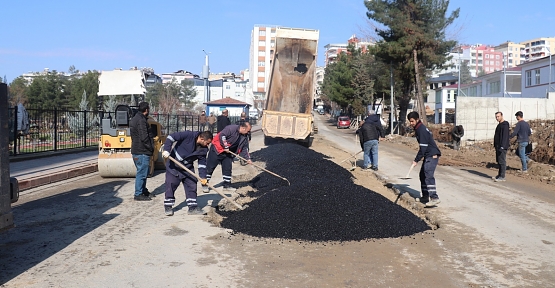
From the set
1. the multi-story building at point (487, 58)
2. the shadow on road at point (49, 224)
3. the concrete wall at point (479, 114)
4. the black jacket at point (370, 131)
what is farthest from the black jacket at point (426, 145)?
the multi-story building at point (487, 58)

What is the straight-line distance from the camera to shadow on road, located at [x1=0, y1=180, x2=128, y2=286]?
5.75 metres

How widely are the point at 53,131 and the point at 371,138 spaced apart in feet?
35.2

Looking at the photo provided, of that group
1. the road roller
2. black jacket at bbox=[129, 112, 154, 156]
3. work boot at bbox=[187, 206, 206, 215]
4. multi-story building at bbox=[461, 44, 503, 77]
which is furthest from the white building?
multi-story building at bbox=[461, 44, 503, 77]

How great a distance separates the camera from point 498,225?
314 inches

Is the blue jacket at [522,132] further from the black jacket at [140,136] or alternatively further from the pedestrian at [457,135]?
the pedestrian at [457,135]

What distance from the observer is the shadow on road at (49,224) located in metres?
5.75

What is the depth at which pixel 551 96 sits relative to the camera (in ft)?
96.1

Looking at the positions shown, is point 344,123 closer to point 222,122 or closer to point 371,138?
point 222,122

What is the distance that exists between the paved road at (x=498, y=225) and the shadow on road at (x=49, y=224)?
14.9 ft

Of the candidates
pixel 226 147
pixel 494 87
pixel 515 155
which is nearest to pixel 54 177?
pixel 226 147

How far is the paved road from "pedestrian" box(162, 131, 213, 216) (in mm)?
3819

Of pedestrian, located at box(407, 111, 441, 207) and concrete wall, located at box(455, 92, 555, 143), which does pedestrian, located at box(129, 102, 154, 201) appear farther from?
concrete wall, located at box(455, 92, 555, 143)

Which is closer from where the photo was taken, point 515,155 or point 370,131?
point 370,131

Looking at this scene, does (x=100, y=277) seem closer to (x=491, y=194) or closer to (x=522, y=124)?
(x=491, y=194)
